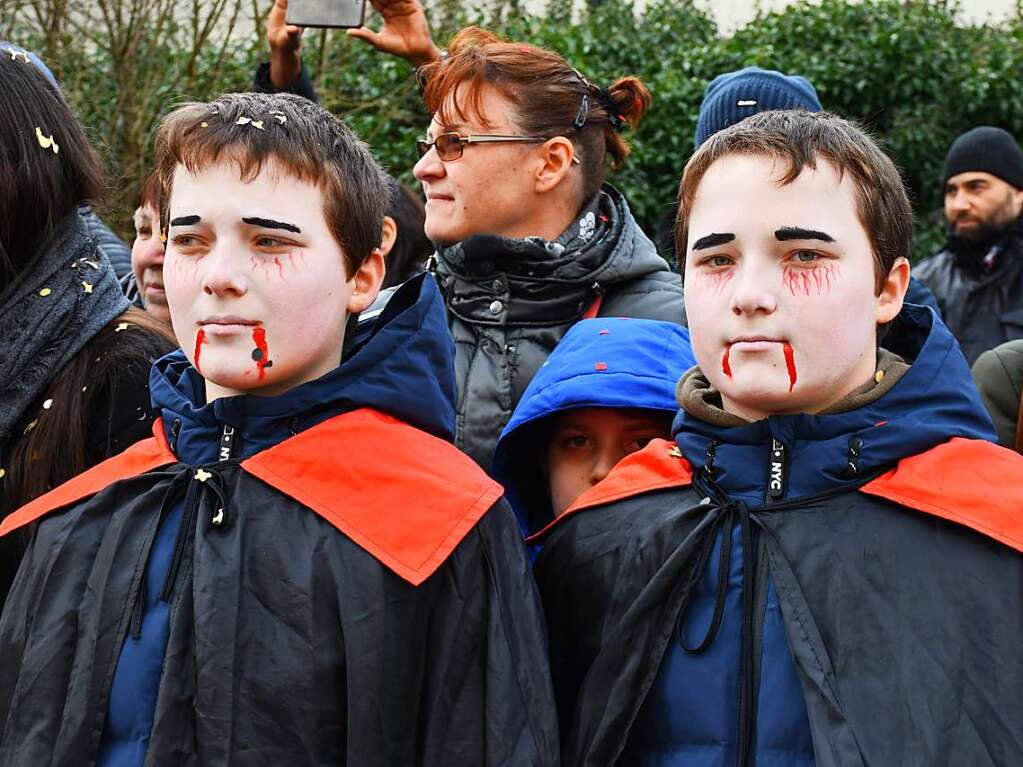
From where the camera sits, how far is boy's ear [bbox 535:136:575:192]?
12.6 feet

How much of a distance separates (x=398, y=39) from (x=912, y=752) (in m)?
3.06

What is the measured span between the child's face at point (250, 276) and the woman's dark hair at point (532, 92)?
4.24 ft

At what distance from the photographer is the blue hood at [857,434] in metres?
2.43

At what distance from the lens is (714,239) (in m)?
2.50

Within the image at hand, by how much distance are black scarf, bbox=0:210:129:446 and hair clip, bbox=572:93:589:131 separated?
141 centimetres

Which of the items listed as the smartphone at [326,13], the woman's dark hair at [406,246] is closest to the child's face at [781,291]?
the smartphone at [326,13]

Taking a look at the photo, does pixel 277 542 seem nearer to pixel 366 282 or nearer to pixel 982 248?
pixel 366 282

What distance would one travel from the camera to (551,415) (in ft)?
10.3

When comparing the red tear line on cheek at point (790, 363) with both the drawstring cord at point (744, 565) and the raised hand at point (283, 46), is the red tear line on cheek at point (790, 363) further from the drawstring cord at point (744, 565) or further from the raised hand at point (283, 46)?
the raised hand at point (283, 46)

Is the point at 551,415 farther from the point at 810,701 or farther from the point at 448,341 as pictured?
the point at 810,701

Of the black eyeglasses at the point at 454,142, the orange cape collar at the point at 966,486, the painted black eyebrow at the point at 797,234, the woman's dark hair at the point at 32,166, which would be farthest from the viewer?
the black eyeglasses at the point at 454,142

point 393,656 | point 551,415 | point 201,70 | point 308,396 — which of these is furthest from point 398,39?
point 201,70

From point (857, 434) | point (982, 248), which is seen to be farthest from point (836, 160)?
point (982, 248)

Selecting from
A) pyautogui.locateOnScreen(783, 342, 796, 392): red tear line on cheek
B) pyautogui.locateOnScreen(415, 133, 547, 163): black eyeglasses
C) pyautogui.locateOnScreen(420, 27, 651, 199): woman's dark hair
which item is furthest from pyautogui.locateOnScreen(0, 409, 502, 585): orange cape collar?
pyautogui.locateOnScreen(420, 27, 651, 199): woman's dark hair
